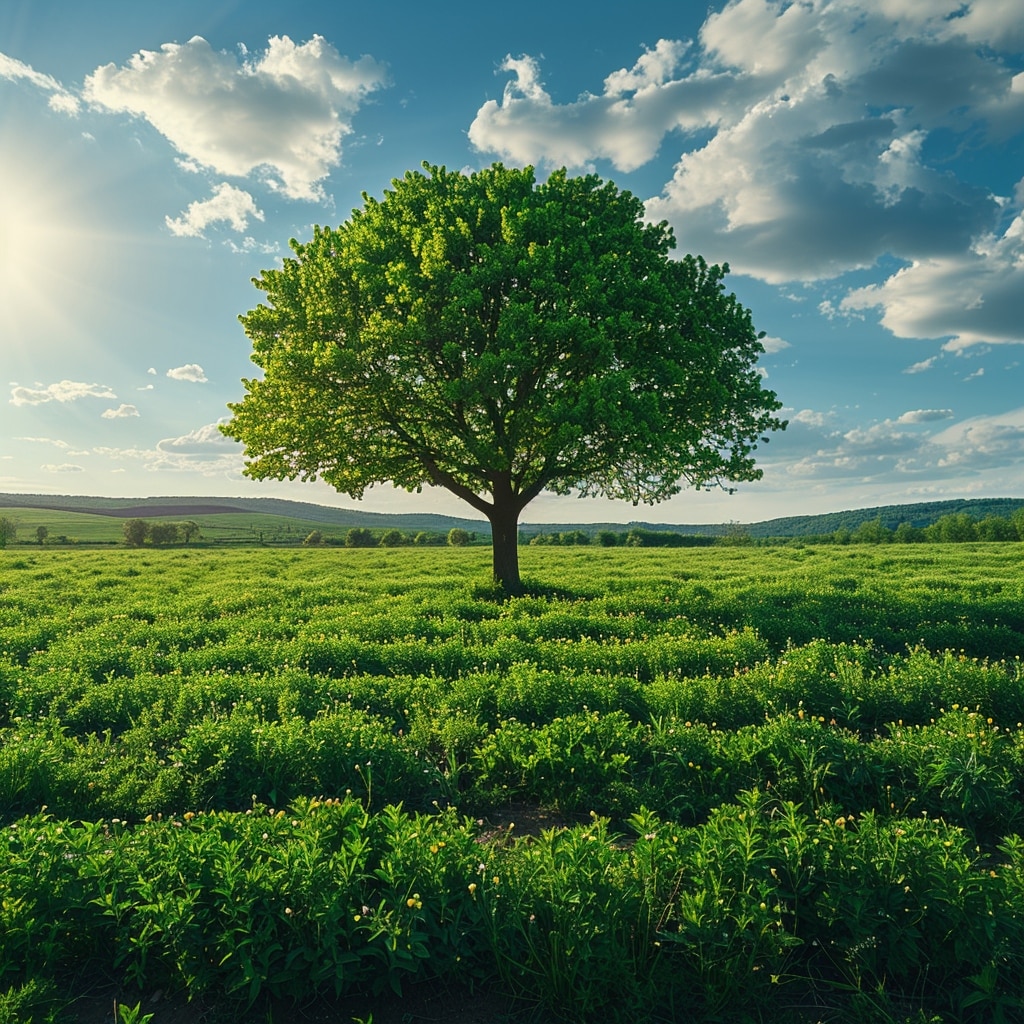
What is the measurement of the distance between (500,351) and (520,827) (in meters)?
14.8

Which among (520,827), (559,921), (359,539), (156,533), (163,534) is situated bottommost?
(520,827)

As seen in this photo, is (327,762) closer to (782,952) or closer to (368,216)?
(782,952)

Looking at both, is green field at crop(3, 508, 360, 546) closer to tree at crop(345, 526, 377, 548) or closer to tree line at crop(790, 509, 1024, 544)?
tree at crop(345, 526, 377, 548)

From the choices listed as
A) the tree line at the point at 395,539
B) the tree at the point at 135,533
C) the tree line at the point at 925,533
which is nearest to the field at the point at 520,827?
the tree line at the point at 395,539

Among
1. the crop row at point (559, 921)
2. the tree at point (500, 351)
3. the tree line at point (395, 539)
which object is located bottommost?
the crop row at point (559, 921)

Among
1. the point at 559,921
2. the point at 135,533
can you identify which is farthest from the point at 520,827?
the point at 135,533

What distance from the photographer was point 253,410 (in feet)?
75.7

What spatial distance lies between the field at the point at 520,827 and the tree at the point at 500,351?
8.55 meters

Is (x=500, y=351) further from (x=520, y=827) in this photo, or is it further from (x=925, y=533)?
(x=925, y=533)

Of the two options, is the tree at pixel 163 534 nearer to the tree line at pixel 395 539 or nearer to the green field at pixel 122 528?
the green field at pixel 122 528

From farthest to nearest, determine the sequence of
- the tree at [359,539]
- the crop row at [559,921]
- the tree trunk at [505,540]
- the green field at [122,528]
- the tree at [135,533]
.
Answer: the green field at [122,528]
the tree at [135,533]
the tree at [359,539]
the tree trunk at [505,540]
the crop row at [559,921]

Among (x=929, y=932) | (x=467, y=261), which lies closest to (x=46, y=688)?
(x=929, y=932)

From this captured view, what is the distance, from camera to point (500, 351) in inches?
763

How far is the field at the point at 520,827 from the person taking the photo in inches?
193
